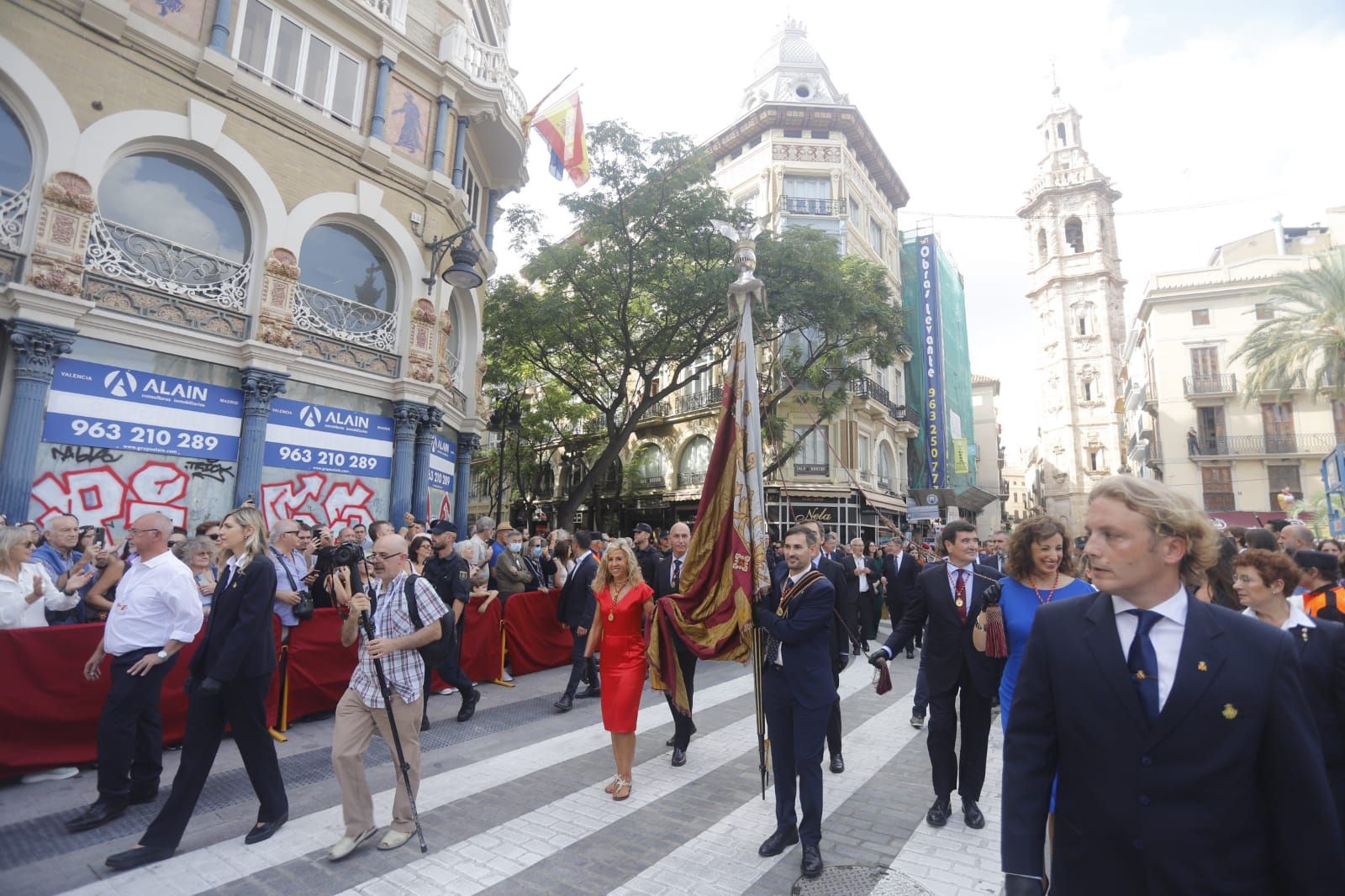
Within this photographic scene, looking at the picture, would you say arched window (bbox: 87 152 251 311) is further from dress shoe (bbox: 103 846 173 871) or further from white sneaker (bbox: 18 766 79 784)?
dress shoe (bbox: 103 846 173 871)

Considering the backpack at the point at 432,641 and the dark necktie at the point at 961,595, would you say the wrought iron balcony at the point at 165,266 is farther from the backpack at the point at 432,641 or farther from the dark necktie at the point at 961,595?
the dark necktie at the point at 961,595

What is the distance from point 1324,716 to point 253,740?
5.63 m

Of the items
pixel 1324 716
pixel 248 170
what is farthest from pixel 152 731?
pixel 248 170

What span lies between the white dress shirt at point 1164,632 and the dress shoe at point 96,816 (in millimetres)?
5997

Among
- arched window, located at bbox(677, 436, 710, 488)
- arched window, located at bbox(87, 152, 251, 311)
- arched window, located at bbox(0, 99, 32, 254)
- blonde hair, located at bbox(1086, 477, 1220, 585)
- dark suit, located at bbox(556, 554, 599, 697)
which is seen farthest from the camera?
arched window, located at bbox(677, 436, 710, 488)

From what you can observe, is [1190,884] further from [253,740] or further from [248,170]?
[248,170]

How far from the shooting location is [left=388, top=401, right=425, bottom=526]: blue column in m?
13.7

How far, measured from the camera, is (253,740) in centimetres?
432

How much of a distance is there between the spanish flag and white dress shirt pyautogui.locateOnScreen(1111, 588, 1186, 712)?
17.3 metres

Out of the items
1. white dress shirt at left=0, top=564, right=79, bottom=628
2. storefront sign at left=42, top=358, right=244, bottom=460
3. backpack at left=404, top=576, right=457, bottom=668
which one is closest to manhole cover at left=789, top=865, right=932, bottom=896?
backpack at left=404, top=576, right=457, bottom=668

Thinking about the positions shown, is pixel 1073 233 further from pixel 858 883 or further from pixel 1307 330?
pixel 858 883

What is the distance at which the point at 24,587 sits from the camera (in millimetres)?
5570

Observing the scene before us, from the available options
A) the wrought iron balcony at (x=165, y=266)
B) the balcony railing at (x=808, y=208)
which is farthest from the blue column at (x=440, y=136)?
the balcony railing at (x=808, y=208)

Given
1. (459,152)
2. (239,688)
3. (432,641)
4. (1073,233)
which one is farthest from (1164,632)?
(1073,233)
